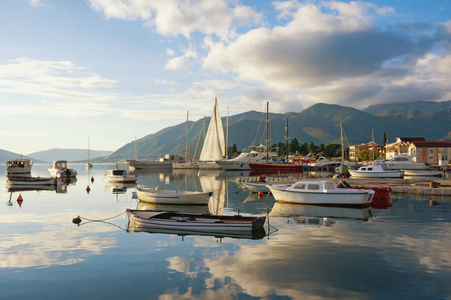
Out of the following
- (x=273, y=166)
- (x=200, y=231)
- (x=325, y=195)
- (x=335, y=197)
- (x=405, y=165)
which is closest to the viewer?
(x=200, y=231)

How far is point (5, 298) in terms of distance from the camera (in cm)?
1278

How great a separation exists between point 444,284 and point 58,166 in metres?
97.6

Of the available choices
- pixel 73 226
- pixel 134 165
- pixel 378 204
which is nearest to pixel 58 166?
pixel 134 165

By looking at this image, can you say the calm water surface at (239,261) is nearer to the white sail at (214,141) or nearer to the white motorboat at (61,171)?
the white motorboat at (61,171)

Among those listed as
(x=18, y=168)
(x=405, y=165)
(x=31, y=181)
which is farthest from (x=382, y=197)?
(x=18, y=168)

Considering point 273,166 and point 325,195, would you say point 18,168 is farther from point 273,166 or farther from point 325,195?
point 325,195

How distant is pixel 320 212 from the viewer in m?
30.5

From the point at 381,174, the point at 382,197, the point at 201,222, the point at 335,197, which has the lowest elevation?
the point at 382,197

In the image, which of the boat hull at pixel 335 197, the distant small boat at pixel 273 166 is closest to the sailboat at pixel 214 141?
the distant small boat at pixel 273 166

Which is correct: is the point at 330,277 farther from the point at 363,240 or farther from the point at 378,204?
the point at 378,204

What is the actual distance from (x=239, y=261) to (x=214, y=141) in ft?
306

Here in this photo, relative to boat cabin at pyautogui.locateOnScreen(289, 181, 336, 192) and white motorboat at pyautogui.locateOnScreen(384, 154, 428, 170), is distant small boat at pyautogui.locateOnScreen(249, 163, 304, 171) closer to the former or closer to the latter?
white motorboat at pyautogui.locateOnScreen(384, 154, 428, 170)

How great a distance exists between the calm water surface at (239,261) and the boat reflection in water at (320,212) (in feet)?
2.88

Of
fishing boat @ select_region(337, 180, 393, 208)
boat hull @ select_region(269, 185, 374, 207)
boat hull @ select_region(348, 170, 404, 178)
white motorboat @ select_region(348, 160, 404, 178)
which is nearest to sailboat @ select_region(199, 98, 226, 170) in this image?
white motorboat @ select_region(348, 160, 404, 178)
